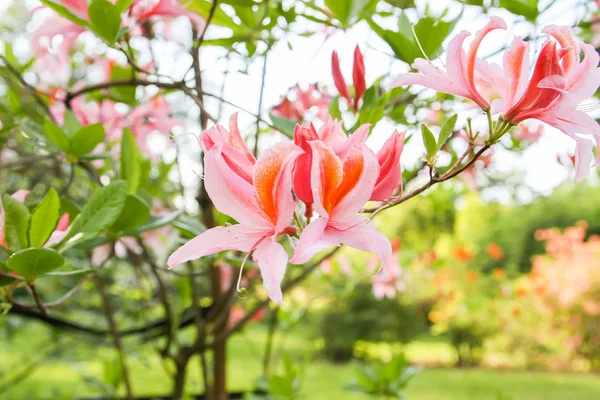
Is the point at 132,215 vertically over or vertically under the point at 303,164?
under

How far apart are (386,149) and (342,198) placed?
53 mm

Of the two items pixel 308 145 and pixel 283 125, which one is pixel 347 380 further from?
pixel 308 145

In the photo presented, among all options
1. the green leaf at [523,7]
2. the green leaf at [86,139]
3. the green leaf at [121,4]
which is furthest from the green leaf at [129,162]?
the green leaf at [523,7]

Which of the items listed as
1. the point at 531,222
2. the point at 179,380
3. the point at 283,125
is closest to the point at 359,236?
the point at 283,125

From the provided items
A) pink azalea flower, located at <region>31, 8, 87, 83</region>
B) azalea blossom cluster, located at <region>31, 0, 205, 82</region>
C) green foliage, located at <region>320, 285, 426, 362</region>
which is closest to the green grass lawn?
green foliage, located at <region>320, 285, 426, 362</region>

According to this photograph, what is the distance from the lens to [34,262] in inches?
20.1

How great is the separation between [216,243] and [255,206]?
4cm

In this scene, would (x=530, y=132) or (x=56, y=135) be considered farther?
(x=530, y=132)

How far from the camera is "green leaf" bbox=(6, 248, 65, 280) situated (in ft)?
1.61

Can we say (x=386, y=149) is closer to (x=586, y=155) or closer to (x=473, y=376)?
(x=586, y=155)

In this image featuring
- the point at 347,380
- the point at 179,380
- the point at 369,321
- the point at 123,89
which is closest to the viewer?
the point at 123,89

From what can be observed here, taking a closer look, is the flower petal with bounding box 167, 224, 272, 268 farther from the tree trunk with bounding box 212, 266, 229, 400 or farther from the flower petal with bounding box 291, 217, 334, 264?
the tree trunk with bounding box 212, 266, 229, 400

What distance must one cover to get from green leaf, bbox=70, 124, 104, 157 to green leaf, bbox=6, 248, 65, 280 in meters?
0.22

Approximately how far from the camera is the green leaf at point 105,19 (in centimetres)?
58
